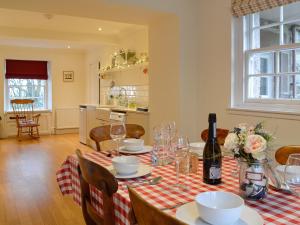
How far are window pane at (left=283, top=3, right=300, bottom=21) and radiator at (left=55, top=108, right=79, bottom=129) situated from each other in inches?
281

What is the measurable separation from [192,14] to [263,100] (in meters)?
1.34

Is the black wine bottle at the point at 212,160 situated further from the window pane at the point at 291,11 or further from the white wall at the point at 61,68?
the white wall at the point at 61,68

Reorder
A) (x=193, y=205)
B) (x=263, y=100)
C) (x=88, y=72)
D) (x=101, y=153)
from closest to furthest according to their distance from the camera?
(x=193, y=205) → (x=101, y=153) → (x=263, y=100) → (x=88, y=72)

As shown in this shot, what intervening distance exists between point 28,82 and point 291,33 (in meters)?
7.51

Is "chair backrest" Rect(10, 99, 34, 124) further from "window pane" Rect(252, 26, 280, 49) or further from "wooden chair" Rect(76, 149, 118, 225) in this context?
"wooden chair" Rect(76, 149, 118, 225)

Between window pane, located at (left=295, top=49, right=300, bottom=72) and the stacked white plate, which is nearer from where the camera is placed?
the stacked white plate

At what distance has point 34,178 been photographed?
4.16 meters

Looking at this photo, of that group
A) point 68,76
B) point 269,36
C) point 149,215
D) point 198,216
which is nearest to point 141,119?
point 269,36

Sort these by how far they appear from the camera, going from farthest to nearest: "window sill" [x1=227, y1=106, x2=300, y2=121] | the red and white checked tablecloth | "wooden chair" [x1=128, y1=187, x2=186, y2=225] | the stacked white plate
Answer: "window sill" [x1=227, y1=106, x2=300, y2=121]
the stacked white plate
the red and white checked tablecloth
"wooden chair" [x1=128, y1=187, x2=186, y2=225]

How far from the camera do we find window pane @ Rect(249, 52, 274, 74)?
2.85 meters

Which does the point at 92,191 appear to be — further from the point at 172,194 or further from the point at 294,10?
the point at 294,10

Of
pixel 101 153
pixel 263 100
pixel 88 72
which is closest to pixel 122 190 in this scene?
pixel 101 153

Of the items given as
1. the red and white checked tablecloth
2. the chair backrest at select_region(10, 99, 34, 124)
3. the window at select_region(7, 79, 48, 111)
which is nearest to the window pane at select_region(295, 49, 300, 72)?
the red and white checked tablecloth

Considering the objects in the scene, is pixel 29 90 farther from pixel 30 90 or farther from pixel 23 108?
pixel 23 108
